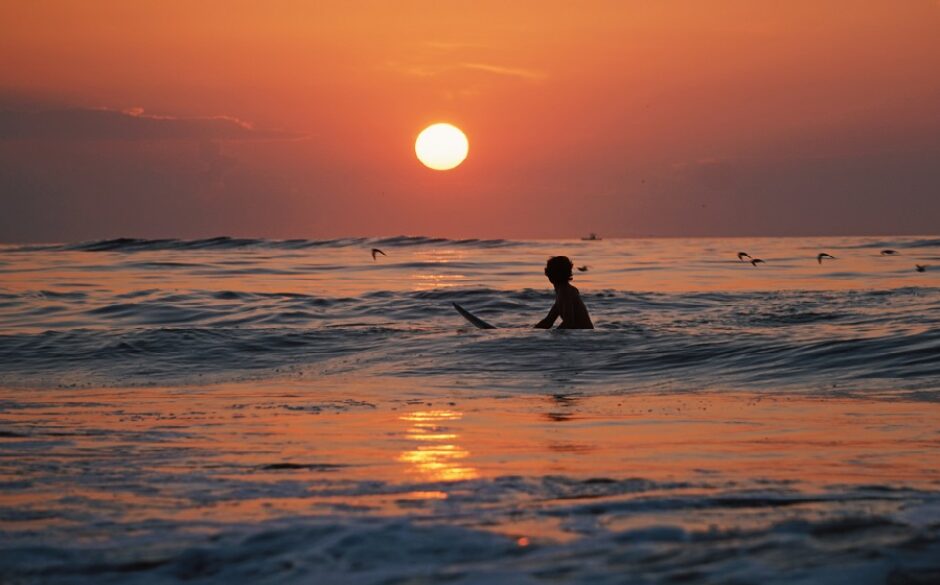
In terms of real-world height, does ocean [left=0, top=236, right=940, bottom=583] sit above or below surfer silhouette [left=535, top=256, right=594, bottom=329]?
below

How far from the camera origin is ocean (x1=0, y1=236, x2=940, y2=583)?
12.7 ft

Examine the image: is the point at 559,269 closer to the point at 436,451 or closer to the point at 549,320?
the point at 549,320

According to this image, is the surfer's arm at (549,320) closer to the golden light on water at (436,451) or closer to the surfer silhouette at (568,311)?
the surfer silhouette at (568,311)

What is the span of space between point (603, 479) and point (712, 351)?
863 centimetres

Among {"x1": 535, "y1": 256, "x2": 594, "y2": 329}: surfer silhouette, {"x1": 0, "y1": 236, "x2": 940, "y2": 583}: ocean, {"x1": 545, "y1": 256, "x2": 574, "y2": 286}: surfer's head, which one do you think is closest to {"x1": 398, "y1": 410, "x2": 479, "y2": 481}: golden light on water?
{"x1": 0, "y1": 236, "x2": 940, "y2": 583}: ocean

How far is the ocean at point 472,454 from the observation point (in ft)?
12.7

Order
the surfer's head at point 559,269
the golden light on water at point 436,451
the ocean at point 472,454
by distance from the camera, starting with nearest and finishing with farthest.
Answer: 1. the ocean at point 472,454
2. the golden light on water at point 436,451
3. the surfer's head at point 559,269

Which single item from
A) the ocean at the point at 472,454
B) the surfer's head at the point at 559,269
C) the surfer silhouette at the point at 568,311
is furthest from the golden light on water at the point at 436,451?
the surfer silhouette at the point at 568,311

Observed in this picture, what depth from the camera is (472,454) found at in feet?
19.9

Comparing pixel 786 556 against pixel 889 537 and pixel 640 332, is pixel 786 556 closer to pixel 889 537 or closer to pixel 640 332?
pixel 889 537

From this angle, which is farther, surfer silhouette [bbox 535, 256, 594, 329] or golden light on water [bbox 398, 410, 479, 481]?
surfer silhouette [bbox 535, 256, 594, 329]

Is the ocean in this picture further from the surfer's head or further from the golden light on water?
the surfer's head

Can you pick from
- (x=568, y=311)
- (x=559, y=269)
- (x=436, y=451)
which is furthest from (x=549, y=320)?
(x=436, y=451)

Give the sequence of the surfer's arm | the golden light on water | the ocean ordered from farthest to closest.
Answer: the surfer's arm → the golden light on water → the ocean
